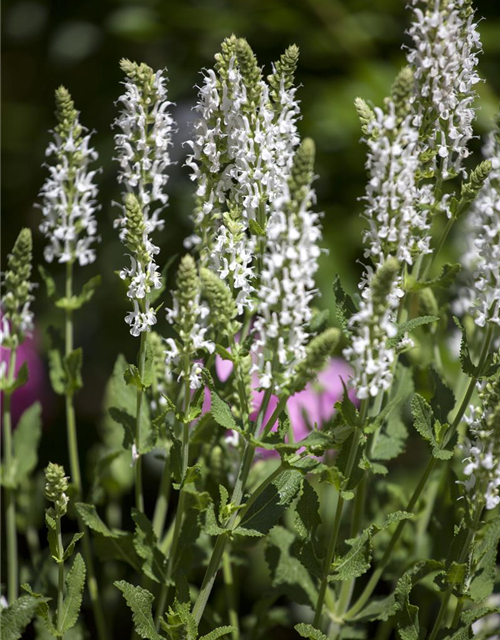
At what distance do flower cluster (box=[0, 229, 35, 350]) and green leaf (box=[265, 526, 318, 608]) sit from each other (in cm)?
25

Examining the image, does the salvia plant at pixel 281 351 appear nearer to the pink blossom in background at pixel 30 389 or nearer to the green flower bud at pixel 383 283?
the green flower bud at pixel 383 283

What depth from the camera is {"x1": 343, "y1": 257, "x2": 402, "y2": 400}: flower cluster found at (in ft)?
1.27

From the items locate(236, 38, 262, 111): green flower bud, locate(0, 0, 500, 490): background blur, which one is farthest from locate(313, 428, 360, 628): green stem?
locate(0, 0, 500, 490): background blur

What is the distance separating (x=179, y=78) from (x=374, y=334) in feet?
2.64

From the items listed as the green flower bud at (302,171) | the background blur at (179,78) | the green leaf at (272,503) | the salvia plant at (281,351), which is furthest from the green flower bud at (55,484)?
the background blur at (179,78)

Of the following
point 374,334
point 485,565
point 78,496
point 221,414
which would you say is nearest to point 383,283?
point 374,334

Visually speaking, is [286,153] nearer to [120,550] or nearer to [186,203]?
[120,550]

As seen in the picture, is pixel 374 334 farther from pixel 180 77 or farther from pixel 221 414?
pixel 180 77

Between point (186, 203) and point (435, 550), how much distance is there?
62 centimetres

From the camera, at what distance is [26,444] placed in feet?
2.20

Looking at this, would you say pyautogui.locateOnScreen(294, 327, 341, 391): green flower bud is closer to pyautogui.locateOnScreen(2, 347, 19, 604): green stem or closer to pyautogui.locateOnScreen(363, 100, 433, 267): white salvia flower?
pyautogui.locateOnScreen(363, 100, 433, 267): white salvia flower

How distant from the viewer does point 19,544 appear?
89 cm

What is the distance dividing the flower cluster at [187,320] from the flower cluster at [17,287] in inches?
5.7

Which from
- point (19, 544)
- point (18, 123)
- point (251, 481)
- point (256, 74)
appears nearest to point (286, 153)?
point (256, 74)
